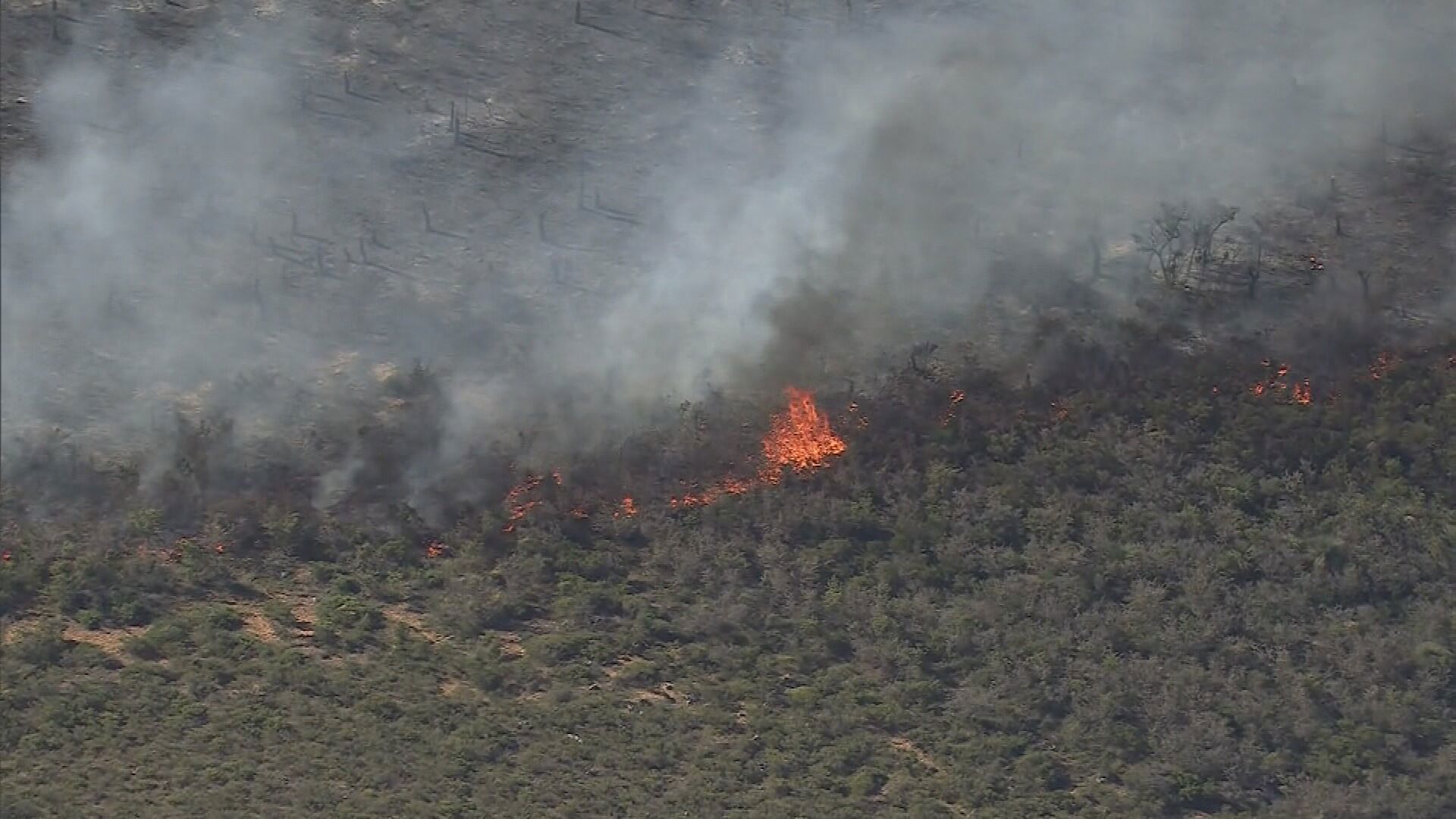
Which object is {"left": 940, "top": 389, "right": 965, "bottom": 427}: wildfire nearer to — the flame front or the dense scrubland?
the dense scrubland

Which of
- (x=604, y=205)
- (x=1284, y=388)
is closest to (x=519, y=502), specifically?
(x=604, y=205)

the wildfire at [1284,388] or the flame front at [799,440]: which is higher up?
the wildfire at [1284,388]

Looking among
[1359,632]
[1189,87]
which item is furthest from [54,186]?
[1359,632]

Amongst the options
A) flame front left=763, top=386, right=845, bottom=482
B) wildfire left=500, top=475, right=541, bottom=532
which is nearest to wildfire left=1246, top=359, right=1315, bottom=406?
flame front left=763, top=386, right=845, bottom=482

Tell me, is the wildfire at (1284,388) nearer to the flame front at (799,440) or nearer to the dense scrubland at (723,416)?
the dense scrubland at (723,416)

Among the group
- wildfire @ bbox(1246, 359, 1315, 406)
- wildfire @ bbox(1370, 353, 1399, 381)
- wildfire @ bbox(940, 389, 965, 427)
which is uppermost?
wildfire @ bbox(1370, 353, 1399, 381)

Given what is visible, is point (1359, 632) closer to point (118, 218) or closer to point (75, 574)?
point (75, 574)

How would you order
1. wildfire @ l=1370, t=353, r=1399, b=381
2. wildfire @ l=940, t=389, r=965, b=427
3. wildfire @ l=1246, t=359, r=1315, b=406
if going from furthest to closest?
wildfire @ l=940, t=389, r=965, b=427 → wildfire @ l=1370, t=353, r=1399, b=381 → wildfire @ l=1246, t=359, r=1315, b=406

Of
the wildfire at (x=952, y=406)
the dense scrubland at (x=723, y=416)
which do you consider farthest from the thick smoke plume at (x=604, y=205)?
the wildfire at (x=952, y=406)
